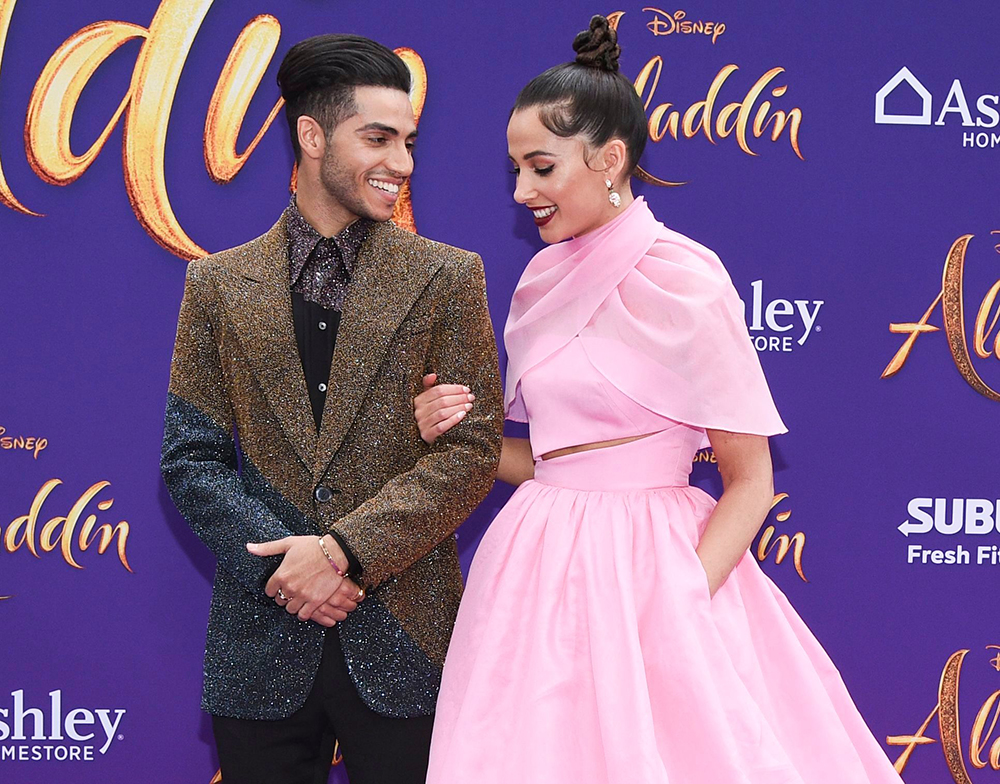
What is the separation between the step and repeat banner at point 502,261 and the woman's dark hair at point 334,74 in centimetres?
77

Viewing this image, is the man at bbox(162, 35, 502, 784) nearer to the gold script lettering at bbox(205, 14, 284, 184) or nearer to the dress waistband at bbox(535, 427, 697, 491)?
the dress waistband at bbox(535, 427, 697, 491)

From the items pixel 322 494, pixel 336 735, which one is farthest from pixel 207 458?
pixel 336 735

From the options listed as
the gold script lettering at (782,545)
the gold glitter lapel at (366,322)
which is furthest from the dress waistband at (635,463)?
the gold script lettering at (782,545)

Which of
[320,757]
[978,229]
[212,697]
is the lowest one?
[320,757]

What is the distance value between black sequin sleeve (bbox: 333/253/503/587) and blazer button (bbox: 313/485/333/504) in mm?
65

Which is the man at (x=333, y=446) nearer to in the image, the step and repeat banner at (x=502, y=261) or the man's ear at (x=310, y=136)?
the man's ear at (x=310, y=136)

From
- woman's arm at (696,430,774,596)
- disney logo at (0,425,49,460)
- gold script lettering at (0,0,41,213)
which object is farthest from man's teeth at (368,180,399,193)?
disney logo at (0,425,49,460)

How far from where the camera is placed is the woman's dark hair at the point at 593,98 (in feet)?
6.12

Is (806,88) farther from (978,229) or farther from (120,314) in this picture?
(120,314)

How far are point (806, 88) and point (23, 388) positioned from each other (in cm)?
213

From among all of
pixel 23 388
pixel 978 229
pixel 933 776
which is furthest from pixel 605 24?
pixel 933 776

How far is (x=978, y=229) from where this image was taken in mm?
2734

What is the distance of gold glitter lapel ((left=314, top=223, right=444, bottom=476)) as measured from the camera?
1.78 meters

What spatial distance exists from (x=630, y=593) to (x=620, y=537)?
0.11 metres
